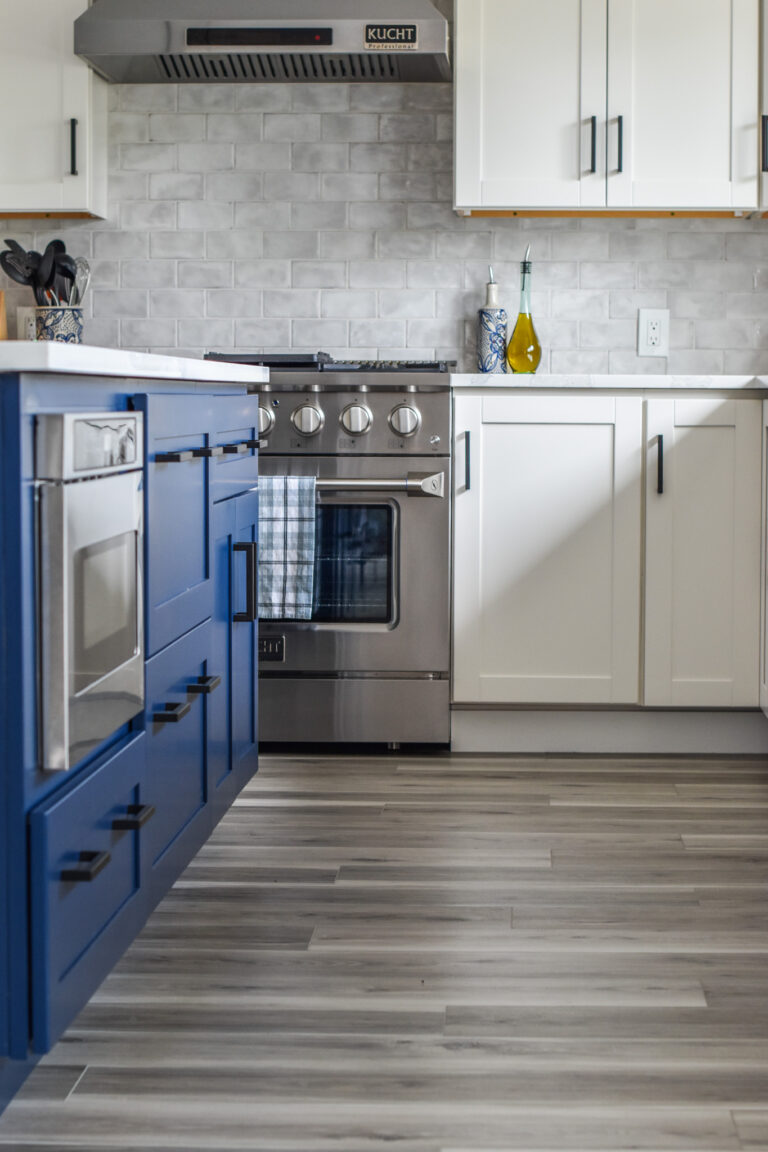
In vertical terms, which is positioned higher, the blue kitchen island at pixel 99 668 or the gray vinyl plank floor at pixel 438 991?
the blue kitchen island at pixel 99 668

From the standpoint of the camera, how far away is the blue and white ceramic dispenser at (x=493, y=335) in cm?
342

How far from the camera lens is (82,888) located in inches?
57.6

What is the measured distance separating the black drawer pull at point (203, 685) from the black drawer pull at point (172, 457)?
1.21ft

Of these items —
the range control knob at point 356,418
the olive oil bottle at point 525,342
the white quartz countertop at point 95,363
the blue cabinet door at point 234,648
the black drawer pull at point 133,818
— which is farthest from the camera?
the olive oil bottle at point 525,342

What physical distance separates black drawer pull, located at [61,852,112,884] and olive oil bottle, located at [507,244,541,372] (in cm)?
227

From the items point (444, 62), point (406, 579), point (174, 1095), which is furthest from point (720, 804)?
point (444, 62)

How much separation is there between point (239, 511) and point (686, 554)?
1.24m

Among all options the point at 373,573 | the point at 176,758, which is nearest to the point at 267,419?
the point at 373,573

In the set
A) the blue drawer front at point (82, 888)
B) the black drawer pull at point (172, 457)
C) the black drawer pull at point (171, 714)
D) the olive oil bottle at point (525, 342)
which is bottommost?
the blue drawer front at point (82, 888)

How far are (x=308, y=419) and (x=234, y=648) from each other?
85cm

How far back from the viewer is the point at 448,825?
2.55 m

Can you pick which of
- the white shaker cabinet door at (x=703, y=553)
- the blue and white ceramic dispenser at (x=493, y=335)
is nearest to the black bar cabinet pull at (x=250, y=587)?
the white shaker cabinet door at (x=703, y=553)

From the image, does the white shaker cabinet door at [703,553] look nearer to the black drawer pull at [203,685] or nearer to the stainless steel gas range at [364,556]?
the stainless steel gas range at [364,556]

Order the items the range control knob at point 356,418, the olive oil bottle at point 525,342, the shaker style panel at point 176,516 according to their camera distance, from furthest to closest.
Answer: the olive oil bottle at point 525,342
the range control knob at point 356,418
the shaker style panel at point 176,516
